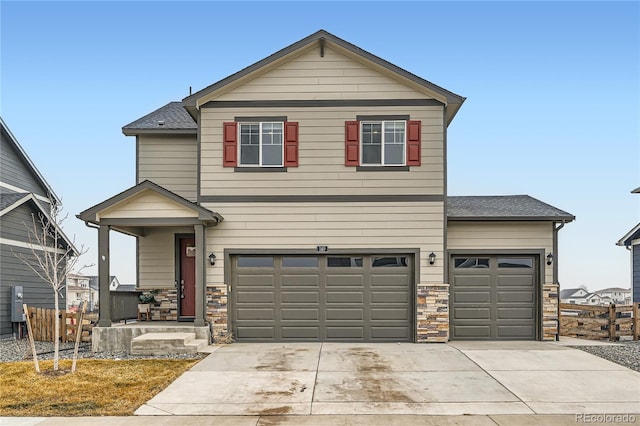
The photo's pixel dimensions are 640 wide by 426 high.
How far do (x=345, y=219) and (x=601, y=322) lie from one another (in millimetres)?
7323

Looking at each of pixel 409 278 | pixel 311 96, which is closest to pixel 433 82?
pixel 311 96

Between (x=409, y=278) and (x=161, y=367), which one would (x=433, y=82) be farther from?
(x=161, y=367)

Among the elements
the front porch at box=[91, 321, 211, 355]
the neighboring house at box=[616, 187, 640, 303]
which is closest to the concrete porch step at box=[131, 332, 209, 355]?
the front porch at box=[91, 321, 211, 355]

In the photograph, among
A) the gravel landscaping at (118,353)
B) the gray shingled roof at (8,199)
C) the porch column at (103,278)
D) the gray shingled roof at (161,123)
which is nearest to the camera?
the gravel landscaping at (118,353)

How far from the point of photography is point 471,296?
13414 millimetres

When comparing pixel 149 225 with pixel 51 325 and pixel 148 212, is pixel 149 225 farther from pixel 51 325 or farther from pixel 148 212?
pixel 51 325

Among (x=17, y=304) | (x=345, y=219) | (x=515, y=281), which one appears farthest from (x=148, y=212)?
(x=515, y=281)

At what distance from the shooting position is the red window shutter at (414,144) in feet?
42.8

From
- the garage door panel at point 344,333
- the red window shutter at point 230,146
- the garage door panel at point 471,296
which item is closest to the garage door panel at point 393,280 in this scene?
the garage door panel at point 344,333

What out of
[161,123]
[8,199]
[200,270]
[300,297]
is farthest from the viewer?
[8,199]

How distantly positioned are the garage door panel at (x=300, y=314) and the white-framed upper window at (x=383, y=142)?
12.4 ft

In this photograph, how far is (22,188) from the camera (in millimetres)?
18812

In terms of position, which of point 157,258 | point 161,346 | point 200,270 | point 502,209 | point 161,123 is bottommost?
point 161,346

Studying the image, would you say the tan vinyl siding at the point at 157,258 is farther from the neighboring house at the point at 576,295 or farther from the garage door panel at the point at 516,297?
the neighboring house at the point at 576,295
